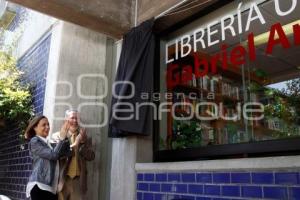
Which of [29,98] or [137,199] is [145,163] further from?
[29,98]

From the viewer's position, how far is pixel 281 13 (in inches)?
97.0

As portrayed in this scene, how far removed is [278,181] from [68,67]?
9.07ft

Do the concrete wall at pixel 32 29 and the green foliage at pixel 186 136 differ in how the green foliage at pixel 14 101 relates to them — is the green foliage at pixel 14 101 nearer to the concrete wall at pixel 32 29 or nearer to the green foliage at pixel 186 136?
the concrete wall at pixel 32 29

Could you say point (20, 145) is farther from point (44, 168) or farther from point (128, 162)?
point (128, 162)

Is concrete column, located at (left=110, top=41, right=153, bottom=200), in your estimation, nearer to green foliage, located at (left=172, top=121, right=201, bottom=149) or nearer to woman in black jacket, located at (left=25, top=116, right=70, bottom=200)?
green foliage, located at (left=172, top=121, right=201, bottom=149)

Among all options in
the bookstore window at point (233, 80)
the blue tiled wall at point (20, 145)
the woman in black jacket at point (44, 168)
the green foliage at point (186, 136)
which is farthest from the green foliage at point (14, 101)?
the green foliage at point (186, 136)

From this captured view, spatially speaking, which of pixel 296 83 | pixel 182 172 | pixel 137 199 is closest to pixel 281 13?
pixel 296 83

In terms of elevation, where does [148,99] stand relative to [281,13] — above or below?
below

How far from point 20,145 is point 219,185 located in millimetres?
3318

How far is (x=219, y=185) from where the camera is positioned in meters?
2.28

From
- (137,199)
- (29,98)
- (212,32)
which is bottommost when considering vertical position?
(137,199)

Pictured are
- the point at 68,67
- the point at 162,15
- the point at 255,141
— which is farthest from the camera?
the point at 68,67

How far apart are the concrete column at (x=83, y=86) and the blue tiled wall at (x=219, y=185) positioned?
1.05 m

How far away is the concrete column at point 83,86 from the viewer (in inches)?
151
